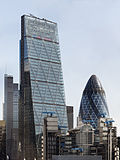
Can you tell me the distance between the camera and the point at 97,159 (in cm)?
14850

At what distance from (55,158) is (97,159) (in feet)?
47.2

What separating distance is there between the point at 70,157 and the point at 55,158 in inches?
279

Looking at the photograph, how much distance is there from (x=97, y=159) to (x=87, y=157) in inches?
130

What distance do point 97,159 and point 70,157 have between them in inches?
345

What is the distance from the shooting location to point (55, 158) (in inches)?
6029

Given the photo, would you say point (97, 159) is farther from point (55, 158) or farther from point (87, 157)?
point (55, 158)

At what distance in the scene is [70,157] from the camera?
148125 millimetres

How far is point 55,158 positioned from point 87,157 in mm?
11475

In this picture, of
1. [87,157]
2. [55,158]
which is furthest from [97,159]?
[55,158]

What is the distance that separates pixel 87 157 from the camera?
487 ft
